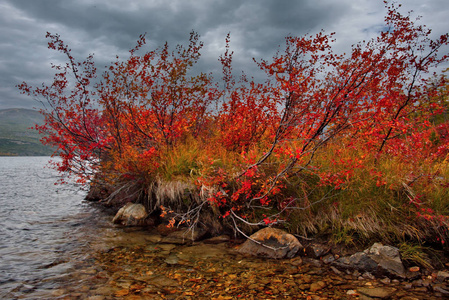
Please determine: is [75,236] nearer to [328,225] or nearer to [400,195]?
[328,225]

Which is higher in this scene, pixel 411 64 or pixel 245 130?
pixel 411 64

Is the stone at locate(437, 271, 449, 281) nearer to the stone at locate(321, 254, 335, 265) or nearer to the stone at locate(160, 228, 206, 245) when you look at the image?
the stone at locate(321, 254, 335, 265)

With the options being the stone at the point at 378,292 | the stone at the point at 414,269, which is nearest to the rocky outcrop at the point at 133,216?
the stone at the point at 378,292

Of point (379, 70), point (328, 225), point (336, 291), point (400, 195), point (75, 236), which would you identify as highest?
point (379, 70)

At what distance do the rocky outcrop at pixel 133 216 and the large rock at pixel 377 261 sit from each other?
5942mm

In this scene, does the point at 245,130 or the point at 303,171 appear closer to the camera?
the point at 303,171

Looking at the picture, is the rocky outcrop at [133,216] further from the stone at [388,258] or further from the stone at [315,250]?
the stone at [388,258]

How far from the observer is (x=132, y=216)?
8398mm

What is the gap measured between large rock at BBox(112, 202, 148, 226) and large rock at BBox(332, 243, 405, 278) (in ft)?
19.5

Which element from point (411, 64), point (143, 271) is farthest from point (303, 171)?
point (143, 271)

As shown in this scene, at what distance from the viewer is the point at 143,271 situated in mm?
4953

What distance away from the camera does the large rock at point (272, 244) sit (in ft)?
17.8

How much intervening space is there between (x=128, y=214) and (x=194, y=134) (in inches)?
173

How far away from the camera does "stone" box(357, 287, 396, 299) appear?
392 centimetres
